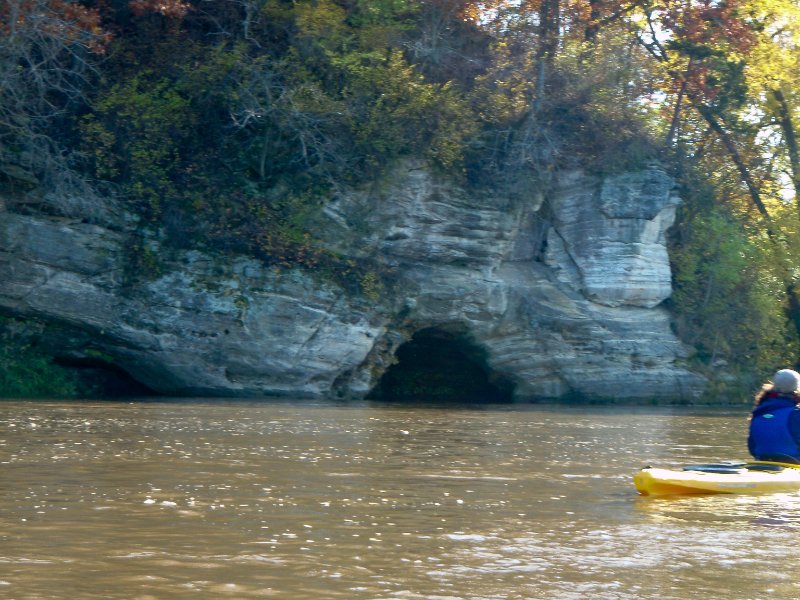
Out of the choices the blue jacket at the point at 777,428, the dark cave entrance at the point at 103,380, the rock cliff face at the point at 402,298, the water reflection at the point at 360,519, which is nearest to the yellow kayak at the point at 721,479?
the water reflection at the point at 360,519

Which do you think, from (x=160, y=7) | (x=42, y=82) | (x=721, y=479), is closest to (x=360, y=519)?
(x=721, y=479)

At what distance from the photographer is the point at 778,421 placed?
10367 millimetres

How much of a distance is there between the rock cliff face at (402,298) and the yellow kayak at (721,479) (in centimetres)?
1204

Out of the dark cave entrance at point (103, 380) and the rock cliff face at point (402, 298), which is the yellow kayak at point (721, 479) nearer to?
the rock cliff face at point (402, 298)

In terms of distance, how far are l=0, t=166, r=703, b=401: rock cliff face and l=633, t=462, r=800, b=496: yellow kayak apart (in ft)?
39.5

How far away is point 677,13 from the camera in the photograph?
85.4 ft

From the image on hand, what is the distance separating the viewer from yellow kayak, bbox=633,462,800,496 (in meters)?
9.01

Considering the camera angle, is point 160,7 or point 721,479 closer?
point 721,479

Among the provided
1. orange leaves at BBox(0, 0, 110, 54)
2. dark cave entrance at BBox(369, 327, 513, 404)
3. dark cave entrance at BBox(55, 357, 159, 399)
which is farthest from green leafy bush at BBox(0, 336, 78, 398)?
dark cave entrance at BBox(369, 327, 513, 404)

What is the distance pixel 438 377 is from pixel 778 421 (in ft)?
50.9

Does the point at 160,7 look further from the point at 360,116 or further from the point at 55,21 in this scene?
the point at 360,116

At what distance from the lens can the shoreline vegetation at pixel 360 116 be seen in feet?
67.5

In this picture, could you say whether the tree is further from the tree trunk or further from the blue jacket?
the tree trunk

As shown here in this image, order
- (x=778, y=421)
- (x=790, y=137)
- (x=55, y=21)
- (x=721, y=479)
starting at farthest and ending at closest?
(x=790, y=137) < (x=55, y=21) < (x=778, y=421) < (x=721, y=479)
